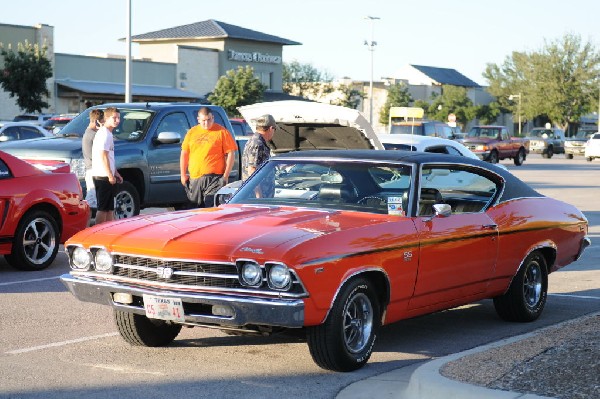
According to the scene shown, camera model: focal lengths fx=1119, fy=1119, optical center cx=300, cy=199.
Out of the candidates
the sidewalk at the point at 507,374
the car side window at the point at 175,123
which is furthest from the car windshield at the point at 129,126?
the sidewalk at the point at 507,374

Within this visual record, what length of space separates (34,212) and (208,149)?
232cm

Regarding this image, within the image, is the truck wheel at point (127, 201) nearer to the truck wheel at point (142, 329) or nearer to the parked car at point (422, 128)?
the truck wheel at point (142, 329)

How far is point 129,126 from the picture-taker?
17.3 metres

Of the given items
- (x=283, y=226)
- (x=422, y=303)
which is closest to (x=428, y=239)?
(x=422, y=303)

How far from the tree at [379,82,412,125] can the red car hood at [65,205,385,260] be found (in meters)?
86.1

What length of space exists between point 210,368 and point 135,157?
9.55m

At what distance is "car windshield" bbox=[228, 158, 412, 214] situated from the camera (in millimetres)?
8453

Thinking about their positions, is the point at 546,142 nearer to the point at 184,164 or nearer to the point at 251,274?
the point at 184,164

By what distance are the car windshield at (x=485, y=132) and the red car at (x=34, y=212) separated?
122ft

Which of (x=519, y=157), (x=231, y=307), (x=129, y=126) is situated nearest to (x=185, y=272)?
(x=231, y=307)

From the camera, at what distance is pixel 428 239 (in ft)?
27.0

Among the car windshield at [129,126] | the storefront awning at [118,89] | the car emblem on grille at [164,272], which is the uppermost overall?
the storefront awning at [118,89]

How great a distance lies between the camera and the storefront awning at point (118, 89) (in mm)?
59969

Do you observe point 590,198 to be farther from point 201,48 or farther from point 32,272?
point 201,48
